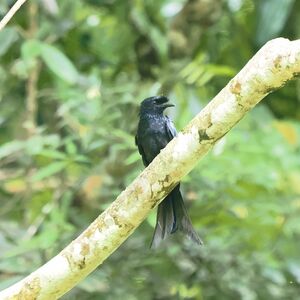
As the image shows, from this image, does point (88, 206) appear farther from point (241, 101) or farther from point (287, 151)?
point (241, 101)

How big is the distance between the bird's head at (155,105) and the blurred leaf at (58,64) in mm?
654

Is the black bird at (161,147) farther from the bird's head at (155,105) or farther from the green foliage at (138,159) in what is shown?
the green foliage at (138,159)

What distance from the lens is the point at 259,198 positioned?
3.78 meters

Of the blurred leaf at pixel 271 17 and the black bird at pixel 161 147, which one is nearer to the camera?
the black bird at pixel 161 147

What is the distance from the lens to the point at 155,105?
2.99 metres

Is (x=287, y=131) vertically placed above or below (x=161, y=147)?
above

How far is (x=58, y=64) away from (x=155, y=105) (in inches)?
29.0

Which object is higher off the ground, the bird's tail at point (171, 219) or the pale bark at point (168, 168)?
the bird's tail at point (171, 219)

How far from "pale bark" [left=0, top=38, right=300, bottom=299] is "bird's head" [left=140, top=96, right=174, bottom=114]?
0.75 metres

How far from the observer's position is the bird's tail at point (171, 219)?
267 cm

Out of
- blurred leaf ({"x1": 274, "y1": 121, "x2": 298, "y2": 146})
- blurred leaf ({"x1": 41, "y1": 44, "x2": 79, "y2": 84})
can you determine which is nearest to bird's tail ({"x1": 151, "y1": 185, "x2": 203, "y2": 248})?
blurred leaf ({"x1": 41, "y1": 44, "x2": 79, "y2": 84})

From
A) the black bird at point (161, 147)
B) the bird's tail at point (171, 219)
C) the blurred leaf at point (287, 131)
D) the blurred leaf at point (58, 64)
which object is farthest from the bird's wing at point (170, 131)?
the blurred leaf at point (287, 131)

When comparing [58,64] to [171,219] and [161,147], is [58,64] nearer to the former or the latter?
[161,147]

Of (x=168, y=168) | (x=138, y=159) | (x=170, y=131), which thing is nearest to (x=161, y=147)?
(x=170, y=131)
